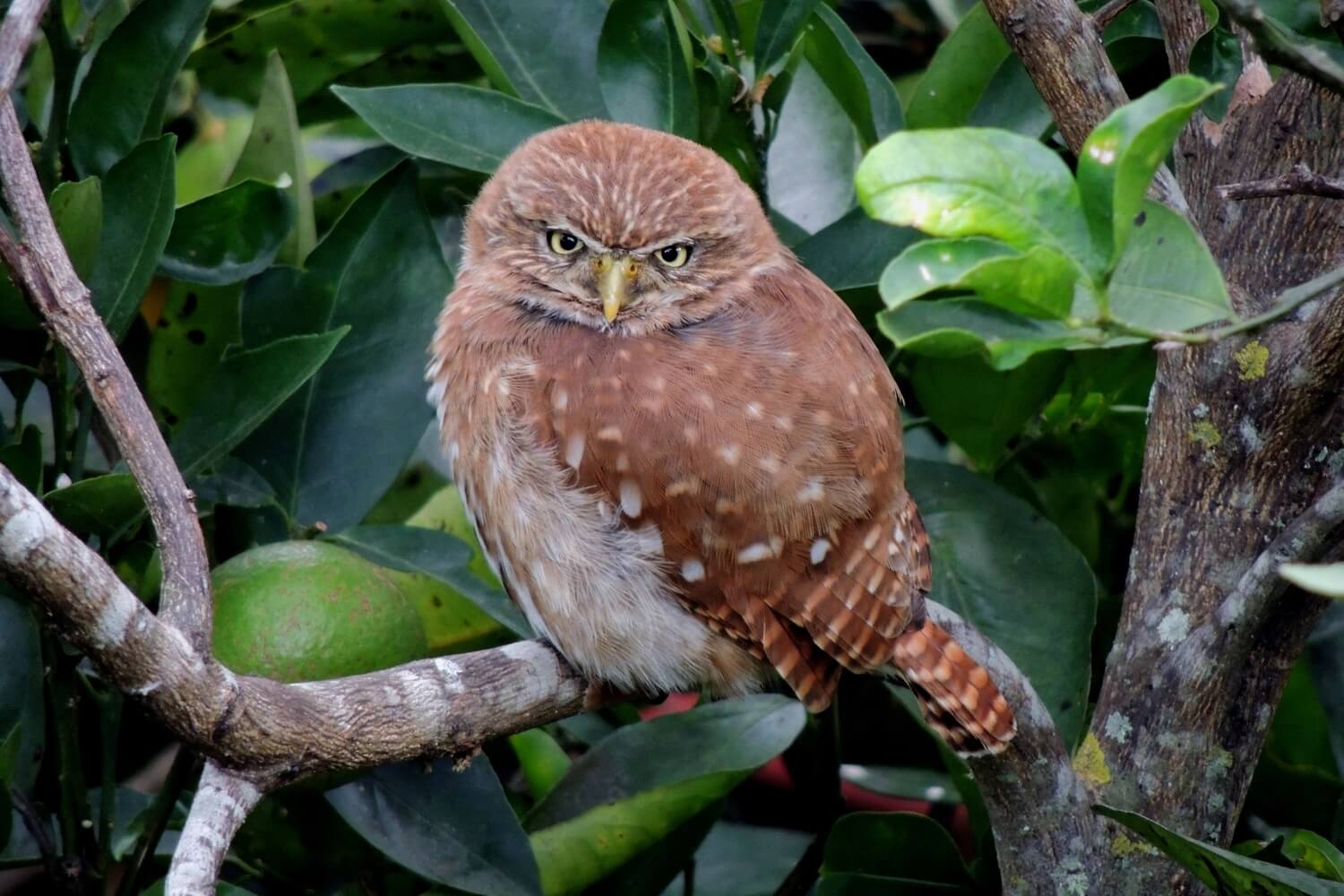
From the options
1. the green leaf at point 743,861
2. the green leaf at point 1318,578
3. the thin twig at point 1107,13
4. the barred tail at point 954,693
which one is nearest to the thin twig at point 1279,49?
the green leaf at point 1318,578

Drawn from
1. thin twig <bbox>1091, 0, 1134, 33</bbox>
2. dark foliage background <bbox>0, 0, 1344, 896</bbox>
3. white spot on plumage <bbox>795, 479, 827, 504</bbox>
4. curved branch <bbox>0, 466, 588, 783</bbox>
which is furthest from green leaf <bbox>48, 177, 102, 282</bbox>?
thin twig <bbox>1091, 0, 1134, 33</bbox>

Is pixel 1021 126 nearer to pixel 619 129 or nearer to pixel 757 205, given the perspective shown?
pixel 757 205

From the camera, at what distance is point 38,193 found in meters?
1.98

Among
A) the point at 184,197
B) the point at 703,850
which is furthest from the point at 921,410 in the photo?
the point at 184,197

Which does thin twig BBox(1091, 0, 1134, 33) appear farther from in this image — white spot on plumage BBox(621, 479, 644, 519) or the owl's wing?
white spot on plumage BBox(621, 479, 644, 519)

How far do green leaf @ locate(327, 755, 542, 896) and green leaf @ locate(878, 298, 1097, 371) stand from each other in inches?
50.1

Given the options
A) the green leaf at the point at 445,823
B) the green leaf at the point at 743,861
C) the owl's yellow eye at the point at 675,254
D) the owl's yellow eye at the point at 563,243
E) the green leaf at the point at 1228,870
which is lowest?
the green leaf at the point at 743,861

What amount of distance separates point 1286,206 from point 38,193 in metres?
1.91

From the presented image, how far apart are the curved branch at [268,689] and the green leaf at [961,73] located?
133cm

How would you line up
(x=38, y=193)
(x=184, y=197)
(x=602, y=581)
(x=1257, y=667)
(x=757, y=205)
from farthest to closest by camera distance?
(x=184, y=197)
(x=757, y=205)
(x=602, y=581)
(x=1257, y=667)
(x=38, y=193)

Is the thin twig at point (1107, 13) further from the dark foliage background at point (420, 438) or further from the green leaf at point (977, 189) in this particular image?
the green leaf at point (977, 189)

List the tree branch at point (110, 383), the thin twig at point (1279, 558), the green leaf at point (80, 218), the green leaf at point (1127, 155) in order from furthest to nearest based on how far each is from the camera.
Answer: the green leaf at point (80, 218), the thin twig at point (1279, 558), the tree branch at point (110, 383), the green leaf at point (1127, 155)

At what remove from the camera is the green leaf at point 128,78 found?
256 cm

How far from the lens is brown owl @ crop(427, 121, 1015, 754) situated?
8.77ft
